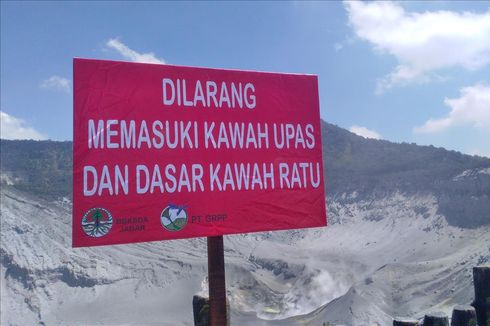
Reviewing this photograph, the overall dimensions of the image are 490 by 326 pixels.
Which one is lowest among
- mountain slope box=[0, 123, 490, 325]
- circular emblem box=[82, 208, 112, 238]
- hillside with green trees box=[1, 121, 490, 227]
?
mountain slope box=[0, 123, 490, 325]

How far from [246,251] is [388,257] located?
866cm

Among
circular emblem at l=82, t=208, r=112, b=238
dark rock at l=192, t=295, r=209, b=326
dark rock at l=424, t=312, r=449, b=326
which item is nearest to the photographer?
circular emblem at l=82, t=208, r=112, b=238

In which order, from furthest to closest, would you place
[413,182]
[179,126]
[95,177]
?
[413,182], [179,126], [95,177]

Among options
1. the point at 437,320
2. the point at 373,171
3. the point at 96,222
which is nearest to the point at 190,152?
the point at 96,222

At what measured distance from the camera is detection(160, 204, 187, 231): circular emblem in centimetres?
263

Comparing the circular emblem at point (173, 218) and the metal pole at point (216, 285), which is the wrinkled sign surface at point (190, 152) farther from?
the metal pole at point (216, 285)

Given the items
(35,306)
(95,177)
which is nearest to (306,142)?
(95,177)

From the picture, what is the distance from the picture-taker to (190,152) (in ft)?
9.03

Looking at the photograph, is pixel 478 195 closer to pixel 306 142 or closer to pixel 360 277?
pixel 360 277

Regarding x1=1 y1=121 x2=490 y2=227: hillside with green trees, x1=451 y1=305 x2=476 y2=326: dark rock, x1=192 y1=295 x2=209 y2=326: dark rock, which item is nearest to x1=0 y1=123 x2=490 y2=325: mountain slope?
x1=1 y1=121 x2=490 y2=227: hillside with green trees

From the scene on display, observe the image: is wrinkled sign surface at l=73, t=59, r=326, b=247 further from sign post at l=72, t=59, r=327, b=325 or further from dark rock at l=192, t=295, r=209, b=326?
dark rock at l=192, t=295, r=209, b=326

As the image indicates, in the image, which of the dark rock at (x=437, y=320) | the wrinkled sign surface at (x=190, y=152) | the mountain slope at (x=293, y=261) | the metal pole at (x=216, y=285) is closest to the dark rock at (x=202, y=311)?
the metal pole at (x=216, y=285)

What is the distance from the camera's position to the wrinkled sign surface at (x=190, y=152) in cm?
254

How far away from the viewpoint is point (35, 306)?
1891 cm
